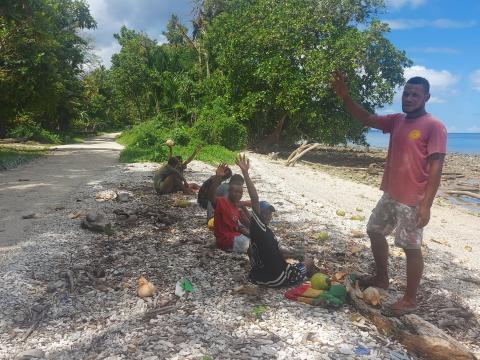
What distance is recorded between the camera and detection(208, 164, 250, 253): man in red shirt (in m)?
5.60

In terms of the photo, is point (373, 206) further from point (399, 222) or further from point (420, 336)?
point (420, 336)

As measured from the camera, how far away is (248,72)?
76.6ft

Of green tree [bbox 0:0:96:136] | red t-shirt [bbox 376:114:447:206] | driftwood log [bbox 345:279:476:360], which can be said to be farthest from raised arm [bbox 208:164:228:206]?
green tree [bbox 0:0:96:136]

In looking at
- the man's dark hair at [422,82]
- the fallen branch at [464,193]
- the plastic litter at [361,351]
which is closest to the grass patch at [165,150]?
the fallen branch at [464,193]

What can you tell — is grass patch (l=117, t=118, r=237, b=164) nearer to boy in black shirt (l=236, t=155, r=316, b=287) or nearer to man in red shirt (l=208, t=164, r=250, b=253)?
man in red shirt (l=208, t=164, r=250, b=253)

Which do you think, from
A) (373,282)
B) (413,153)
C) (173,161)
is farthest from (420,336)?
(173,161)

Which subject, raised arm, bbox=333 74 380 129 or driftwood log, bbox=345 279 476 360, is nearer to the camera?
driftwood log, bbox=345 279 476 360

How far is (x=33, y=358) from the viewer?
333 cm

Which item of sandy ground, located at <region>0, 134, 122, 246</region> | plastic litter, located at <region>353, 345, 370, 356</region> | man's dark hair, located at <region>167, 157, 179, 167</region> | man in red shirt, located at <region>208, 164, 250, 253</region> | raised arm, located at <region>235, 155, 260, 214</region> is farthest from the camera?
man's dark hair, located at <region>167, 157, 179, 167</region>

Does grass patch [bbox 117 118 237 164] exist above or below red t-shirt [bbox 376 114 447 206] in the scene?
below

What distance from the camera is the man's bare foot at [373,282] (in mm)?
4602

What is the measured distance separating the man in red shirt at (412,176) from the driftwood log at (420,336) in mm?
160

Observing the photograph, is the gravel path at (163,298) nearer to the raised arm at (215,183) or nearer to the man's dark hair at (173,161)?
the raised arm at (215,183)

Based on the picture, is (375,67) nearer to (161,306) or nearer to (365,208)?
(365,208)
